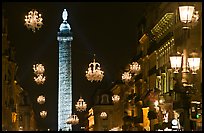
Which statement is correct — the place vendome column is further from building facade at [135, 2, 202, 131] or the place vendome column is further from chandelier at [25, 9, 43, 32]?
chandelier at [25, 9, 43, 32]

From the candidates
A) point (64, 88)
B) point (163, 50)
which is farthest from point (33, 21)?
point (64, 88)

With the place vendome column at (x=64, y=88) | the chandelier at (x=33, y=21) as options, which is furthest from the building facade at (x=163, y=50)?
the place vendome column at (x=64, y=88)

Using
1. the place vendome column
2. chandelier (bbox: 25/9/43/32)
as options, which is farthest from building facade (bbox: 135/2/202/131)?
the place vendome column

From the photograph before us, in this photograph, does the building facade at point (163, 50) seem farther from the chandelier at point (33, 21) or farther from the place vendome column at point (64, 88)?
the place vendome column at point (64, 88)

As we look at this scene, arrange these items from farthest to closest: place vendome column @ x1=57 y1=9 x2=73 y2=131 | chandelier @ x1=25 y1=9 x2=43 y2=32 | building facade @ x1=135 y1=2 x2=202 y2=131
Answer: place vendome column @ x1=57 y1=9 x2=73 y2=131, building facade @ x1=135 y1=2 x2=202 y2=131, chandelier @ x1=25 y1=9 x2=43 y2=32

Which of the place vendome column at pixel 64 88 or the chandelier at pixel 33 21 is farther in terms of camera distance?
the place vendome column at pixel 64 88

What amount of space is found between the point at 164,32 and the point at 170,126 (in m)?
25.9

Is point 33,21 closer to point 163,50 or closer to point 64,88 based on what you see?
point 163,50

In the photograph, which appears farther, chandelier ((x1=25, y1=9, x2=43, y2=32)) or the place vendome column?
the place vendome column

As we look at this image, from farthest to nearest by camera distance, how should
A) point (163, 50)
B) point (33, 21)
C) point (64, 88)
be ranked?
point (64, 88) < point (163, 50) < point (33, 21)

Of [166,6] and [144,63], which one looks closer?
[166,6]

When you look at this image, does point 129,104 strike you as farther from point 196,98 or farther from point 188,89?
point 188,89

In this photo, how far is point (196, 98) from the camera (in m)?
39.1

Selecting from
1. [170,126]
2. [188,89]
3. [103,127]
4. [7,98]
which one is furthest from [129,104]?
[188,89]
